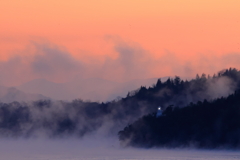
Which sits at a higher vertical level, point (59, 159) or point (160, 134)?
point (160, 134)

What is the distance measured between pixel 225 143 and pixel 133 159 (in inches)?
1802

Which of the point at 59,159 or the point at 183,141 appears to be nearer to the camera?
the point at 59,159

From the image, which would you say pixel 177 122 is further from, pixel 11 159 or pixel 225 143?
pixel 11 159

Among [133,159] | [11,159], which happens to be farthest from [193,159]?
[11,159]

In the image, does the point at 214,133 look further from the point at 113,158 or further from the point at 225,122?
the point at 113,158

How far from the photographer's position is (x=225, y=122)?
189 meters

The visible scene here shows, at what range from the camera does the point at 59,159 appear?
145625mm

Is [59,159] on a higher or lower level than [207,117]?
lower

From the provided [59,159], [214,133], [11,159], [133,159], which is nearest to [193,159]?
[133,159]

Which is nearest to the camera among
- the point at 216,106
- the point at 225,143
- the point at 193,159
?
the point at 193,159

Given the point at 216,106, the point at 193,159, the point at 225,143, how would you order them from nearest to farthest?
1. the point at 193,159
2. the point at 225,143
3. the point at 216,106

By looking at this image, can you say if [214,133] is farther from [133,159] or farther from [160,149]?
[133,159]

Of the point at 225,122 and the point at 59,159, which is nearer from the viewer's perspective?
the point at 59,159

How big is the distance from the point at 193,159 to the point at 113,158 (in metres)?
16.5
